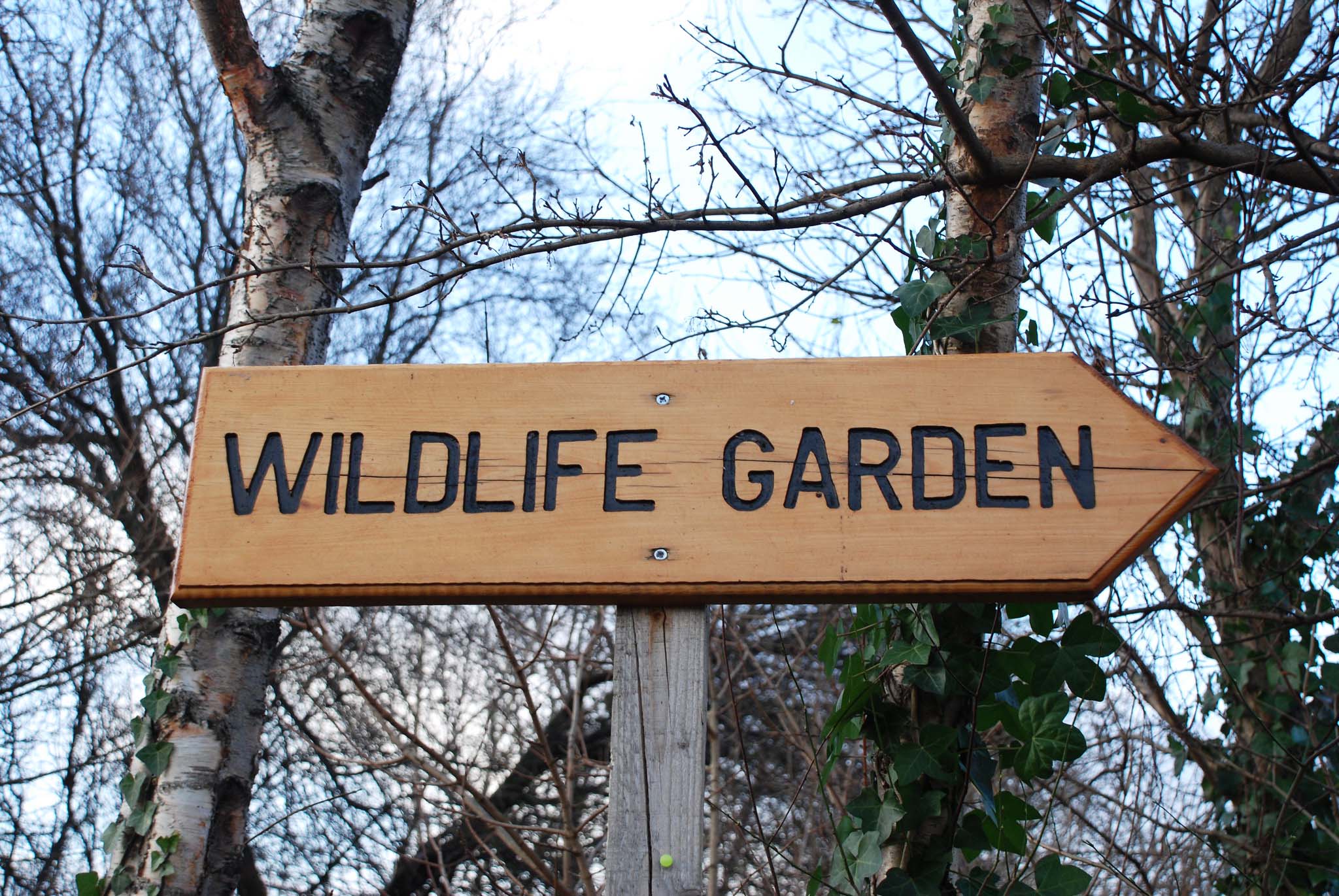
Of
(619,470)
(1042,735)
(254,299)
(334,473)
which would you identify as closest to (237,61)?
(254,299)

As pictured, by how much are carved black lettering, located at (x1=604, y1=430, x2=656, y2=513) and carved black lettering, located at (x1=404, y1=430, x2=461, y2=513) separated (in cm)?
21

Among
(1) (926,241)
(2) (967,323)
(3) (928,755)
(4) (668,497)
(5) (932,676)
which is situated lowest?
(3) (928,755)

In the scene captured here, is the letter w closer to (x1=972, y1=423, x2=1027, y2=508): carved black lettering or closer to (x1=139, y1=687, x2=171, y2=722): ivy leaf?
(x1=972, y1=423, x2=1027, y2=508): carved black lettering

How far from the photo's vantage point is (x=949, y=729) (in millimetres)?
1979

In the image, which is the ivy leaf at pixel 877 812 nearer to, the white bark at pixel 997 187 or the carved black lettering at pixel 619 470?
the carved black lettering at pixel 619 470

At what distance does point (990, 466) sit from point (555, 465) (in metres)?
0.59

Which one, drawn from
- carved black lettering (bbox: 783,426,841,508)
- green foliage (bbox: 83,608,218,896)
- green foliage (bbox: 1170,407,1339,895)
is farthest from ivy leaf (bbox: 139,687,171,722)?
green foliage (bbox: 1170,407,1339,895)

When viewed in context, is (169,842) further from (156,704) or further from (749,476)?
(749,476)

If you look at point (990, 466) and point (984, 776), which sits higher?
point (990, 466)

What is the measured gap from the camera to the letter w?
1.60m

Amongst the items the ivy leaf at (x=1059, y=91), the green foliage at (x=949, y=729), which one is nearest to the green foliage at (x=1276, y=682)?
the ivy leaf at (x=1059, y=91)

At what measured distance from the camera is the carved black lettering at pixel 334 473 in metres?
1.59

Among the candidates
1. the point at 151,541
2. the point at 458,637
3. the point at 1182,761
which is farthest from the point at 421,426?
the point at 458,637

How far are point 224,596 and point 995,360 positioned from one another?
1.11 meters
